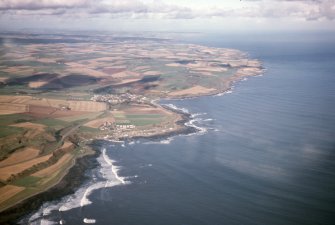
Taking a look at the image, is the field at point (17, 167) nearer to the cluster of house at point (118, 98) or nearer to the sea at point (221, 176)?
the sea at point (221, 176)

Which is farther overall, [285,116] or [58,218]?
[285,116]

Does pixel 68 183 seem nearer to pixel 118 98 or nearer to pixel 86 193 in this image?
pixel 86 193

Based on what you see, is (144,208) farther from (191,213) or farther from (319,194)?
(319,194)

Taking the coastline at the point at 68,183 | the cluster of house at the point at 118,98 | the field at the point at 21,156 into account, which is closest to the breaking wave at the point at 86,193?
the coastline at the point at 68,183

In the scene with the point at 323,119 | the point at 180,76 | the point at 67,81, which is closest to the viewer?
the point at 323,119

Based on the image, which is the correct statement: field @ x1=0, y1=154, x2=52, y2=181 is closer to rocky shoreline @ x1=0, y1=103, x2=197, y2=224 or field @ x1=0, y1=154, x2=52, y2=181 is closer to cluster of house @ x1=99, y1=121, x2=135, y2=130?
rocky shoreline @ x1=0, y1=103, x2=197, y2=224

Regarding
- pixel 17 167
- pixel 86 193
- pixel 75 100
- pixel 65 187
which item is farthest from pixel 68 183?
pixel 75 100

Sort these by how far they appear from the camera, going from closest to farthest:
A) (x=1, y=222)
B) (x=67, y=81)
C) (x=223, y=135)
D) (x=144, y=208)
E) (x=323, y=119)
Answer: (x=1, y=222), (x=144, y=208), (x=223, y=135), (x=323, y=119), (x=67, y=81)

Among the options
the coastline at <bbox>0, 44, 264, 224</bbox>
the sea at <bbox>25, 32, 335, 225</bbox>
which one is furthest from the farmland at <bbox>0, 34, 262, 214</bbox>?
the sea at <bbox>25, 32, 335, 225</bbox>

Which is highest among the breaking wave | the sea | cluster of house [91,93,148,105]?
cluster of house [91,93,148,105]

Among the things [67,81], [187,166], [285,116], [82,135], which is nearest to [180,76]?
[67,81]
